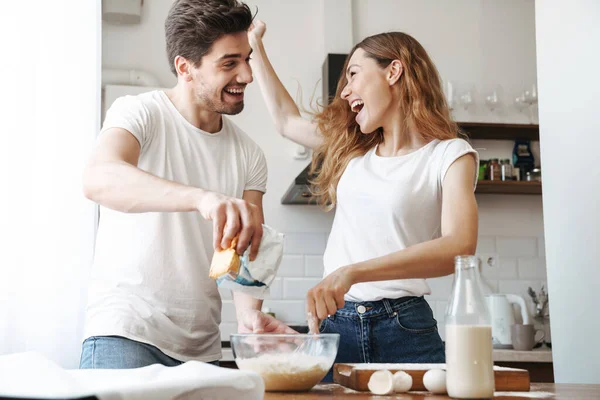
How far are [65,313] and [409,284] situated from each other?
3.34ft

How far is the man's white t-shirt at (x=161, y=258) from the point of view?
1.71 metres

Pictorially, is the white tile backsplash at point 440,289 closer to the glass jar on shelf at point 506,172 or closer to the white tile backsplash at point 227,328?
the glass jar on shelf at point 506,172

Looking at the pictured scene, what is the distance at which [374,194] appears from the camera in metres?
1.88

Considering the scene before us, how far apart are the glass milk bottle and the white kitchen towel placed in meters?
0.36

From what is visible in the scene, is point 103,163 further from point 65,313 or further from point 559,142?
point 559,142

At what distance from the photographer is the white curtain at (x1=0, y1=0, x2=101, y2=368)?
2.04 m

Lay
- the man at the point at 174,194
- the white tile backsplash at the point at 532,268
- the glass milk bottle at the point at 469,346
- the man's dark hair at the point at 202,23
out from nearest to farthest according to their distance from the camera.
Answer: the glass milk bottle at the point at 469,346 < the man at the point at 174,194 < the man's dark hair at the point at 202,23 < the white tile backsplash at the point at 532,268

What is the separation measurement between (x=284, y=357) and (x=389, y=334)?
53 centimetres

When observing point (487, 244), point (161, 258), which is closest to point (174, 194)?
point (161, 258)

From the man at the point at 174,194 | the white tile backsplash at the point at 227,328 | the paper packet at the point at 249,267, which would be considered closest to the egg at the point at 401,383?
the paper packet at the point at 249,267

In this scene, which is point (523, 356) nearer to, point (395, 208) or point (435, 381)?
point (395, 208)

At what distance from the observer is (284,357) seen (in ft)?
4.15

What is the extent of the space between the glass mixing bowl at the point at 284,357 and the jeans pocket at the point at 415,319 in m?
0.49

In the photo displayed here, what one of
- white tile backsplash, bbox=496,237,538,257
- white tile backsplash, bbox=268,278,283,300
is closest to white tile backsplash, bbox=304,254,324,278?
white tile backsplash, bbox=268,278,283,300
